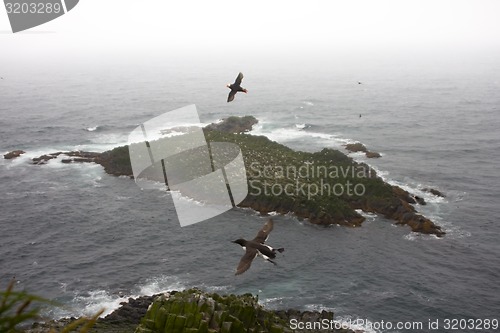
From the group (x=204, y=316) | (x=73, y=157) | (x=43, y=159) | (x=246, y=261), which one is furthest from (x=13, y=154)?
(x=246, y=261)

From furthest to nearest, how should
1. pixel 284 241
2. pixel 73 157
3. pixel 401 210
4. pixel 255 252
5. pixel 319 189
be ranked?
pixel 73 157 → pixel 319 189 → pixel 401 210 → pixel 284 241 → pixel 255 252

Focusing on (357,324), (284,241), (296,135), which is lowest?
(296,135)

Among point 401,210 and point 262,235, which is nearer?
point 262,235

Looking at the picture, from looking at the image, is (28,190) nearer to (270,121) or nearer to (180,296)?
(180,296)

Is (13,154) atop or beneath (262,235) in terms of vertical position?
beneath

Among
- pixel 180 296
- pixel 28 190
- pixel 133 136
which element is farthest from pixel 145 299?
pixel 133 136

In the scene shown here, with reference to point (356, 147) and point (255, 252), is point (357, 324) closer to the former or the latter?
point (255, 252)

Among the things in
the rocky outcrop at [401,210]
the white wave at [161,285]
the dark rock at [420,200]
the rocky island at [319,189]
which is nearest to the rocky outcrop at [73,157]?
the rocky island at [319,189]

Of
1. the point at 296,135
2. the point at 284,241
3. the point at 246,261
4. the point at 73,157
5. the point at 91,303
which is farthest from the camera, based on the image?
the point at 296,135
